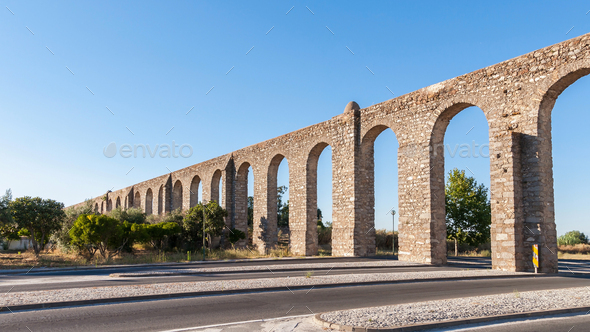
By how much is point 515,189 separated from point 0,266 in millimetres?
20930

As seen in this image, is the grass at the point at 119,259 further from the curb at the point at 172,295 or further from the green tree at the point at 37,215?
the curb at the point at 172,295

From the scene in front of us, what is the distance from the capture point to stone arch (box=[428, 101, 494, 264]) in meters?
17.1

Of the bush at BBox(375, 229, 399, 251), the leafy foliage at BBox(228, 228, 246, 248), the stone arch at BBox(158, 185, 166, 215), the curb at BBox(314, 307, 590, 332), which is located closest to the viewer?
the curb at BBox(314, 307, 590, 332)

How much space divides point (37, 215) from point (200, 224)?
375 inches

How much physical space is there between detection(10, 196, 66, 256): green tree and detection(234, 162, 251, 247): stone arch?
11.2 m

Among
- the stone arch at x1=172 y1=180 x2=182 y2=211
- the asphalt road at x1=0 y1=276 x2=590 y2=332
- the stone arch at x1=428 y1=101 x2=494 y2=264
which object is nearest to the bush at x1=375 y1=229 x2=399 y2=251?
the stone arch at x1=428 y1=101 x2=494 y2=264

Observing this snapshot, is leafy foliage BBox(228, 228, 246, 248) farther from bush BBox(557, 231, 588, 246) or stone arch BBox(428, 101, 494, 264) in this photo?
bush BBox(557, 231, 588, 246)

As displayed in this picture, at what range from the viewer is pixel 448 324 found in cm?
547

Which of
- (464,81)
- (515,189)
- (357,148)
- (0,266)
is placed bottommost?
(0,266)

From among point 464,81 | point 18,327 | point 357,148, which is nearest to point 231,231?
point 357,148

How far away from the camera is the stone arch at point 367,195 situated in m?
21.2

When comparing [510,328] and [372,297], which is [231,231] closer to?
[372,297]

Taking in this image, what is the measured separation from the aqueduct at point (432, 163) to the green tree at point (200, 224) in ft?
8.29

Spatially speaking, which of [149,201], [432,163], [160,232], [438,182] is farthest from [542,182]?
[149,201]
